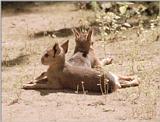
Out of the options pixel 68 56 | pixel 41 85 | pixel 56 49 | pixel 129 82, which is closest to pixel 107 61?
pixel 68 56

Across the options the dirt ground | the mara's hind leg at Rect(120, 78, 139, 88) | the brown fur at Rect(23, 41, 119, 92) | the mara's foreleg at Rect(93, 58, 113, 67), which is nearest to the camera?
the dirt ground

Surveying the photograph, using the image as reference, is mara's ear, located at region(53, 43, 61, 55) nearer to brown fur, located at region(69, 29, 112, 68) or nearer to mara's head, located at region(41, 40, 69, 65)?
mara's head, located at region(41, 40, 69, 65)

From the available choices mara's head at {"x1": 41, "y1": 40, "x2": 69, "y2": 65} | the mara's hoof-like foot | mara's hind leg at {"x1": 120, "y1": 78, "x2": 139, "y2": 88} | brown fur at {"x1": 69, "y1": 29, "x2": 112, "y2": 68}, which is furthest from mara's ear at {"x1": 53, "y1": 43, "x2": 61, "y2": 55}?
the mara's hoof-like foot

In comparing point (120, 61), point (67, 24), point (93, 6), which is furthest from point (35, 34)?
point (120, 61)

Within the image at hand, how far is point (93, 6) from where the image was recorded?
10.0 m

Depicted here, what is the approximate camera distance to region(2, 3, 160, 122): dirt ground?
5.73 meters

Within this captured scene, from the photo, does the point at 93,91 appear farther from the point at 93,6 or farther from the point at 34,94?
the point at 93,6

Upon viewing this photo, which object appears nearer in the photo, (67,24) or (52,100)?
(52,100)

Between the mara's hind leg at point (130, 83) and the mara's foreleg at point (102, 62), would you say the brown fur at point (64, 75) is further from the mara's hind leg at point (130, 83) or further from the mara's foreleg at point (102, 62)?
the mara's foreleg at point (102, 62)

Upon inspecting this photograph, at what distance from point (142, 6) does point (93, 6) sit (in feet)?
2.99

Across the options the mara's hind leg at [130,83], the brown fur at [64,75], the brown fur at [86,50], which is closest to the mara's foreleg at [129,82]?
the mara's hind leg at [130,83]

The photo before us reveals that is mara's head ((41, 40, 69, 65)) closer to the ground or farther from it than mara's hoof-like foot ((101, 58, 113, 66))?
farther from it

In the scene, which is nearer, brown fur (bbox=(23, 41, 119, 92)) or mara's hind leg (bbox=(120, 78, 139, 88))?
brown fur (bbox=(23, 41, 119, 92))

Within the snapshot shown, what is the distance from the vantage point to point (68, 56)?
26.1 ft
